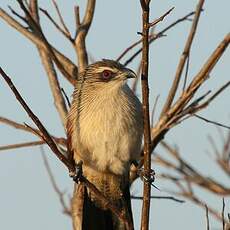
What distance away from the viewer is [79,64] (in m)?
5.05

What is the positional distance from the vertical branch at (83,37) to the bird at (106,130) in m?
0.07

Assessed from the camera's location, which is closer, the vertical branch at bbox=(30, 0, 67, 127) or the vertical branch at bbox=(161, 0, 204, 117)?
the vertical branch at bbox=(161, 0, 204, 117)

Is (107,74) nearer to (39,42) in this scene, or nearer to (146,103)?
(39,42)

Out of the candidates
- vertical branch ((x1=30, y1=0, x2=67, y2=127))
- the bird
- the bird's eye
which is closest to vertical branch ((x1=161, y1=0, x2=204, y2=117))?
the bird

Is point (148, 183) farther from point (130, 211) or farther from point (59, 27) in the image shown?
point (59, 27)

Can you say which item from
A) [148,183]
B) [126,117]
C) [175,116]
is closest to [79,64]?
[126,117]

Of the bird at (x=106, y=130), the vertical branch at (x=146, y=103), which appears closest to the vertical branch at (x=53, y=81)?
the bird at (x=106, y=130)

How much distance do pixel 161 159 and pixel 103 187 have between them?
0.65 m

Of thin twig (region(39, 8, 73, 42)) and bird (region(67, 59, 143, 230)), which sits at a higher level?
thin twig (region(39, 8, 73, 42))

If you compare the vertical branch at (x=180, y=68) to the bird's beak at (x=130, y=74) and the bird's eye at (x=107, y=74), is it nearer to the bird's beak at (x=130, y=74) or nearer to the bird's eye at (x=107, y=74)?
the bird's beak at (x=130, y=74)

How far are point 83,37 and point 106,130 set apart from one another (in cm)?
88

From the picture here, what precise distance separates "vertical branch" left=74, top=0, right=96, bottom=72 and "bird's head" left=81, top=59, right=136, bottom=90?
70 millimetres

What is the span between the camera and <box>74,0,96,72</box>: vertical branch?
5016mm

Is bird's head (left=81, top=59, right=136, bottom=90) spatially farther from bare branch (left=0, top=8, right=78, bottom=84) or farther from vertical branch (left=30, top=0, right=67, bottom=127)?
vertical branch (left=30, top=0, right=67, bottom=127)
